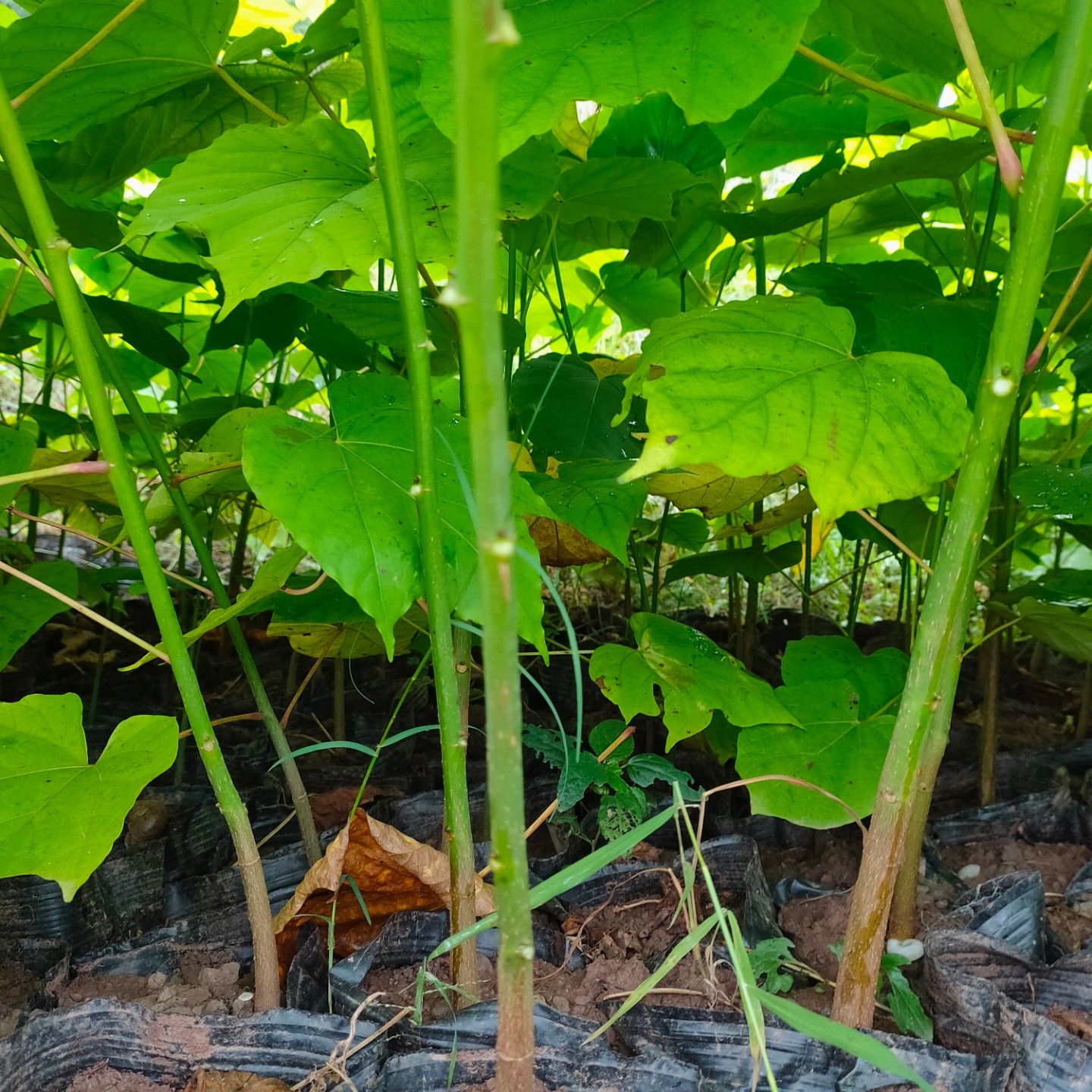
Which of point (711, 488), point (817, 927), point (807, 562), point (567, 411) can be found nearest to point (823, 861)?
point (817, 927)

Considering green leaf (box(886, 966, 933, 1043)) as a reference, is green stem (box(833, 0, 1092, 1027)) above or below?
above

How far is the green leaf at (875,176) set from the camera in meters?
0.82

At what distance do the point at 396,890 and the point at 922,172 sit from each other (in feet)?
2.81

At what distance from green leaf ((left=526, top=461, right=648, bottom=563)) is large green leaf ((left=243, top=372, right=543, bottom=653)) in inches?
5.3

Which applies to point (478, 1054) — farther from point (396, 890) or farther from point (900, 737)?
point (900, 737)

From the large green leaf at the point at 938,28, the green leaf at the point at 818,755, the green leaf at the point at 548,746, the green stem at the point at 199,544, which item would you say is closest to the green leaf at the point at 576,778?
the green leaf at the point at 548,746

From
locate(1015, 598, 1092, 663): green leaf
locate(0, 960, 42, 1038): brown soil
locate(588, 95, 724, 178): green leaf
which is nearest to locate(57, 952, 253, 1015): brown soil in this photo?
locate(0, 960, 42, 1038): brown soil

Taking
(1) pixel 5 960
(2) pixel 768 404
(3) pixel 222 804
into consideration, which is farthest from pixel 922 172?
(1) pixel 5 960

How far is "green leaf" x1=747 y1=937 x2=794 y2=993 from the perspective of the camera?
0.76m

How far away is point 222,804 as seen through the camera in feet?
2.34

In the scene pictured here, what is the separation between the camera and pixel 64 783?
68 cm

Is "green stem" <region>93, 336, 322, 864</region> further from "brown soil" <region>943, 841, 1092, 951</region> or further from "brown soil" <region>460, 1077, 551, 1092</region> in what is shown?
"brown soil" <region>943, 841, 1092, 951</region>

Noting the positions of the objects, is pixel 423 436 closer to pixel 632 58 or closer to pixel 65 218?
pixel 632 58

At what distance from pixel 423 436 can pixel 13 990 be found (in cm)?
73
